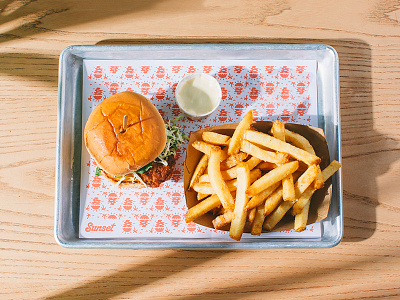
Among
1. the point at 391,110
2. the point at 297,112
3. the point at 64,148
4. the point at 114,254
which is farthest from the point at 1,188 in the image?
the point at 391,110

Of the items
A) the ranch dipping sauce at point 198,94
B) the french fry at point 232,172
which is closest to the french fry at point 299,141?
the french fry at point 232,172

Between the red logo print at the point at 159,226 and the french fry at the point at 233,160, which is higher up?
the french fry at the point at 233,160

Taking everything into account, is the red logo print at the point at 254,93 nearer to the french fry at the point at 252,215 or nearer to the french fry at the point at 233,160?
the french fry at the point at 233,160

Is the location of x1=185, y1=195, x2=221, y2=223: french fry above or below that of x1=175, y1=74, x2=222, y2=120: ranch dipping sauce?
below

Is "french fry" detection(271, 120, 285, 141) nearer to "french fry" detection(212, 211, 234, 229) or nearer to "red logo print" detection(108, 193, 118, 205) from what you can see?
"french fry" detection(212, 211, 234, 229)

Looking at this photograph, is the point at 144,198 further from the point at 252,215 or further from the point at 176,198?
the point at 252,215

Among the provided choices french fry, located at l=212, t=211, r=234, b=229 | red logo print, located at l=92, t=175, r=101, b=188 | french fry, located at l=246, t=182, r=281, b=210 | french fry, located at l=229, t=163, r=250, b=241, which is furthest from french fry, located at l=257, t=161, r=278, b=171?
red logo print, located at l=92, t=175, r=101, b=188

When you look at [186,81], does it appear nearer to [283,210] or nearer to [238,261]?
[283,210]

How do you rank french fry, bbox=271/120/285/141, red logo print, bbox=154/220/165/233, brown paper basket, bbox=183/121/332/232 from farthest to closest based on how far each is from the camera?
1. red logo print, bbox=154/220/165/233
2. brown paper basket, bbox=183/121/332/232
3. french fry, bbox=271/120/285/141
